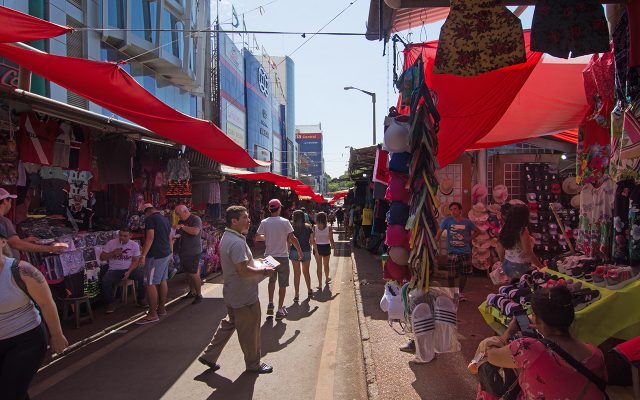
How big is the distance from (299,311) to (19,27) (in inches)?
229

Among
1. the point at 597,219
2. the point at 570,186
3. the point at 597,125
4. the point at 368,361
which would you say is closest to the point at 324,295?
the point at 368,361

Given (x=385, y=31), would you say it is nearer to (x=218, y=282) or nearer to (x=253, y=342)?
(x=253, y=342)

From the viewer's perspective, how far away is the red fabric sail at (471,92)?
454 centimetres

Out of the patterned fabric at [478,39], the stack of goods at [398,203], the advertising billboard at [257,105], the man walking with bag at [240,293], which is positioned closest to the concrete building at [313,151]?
the advertising billboard at [257,105]

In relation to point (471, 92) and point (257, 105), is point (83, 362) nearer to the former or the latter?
point (471, 92)

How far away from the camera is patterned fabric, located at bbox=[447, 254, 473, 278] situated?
7.22 m

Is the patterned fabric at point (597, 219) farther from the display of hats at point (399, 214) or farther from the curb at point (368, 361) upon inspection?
the curb at point (368, 361)

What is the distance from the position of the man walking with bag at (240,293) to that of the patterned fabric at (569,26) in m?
3.18

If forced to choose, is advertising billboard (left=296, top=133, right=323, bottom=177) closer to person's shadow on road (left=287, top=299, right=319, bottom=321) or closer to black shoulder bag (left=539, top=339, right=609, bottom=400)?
person's shadow on road (left=287, top=299, right=319, bottom=321)

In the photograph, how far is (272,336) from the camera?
6516 millimetres

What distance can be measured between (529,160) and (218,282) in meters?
7.76

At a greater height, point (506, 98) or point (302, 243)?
point (506, 98)

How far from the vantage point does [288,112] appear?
66.6m

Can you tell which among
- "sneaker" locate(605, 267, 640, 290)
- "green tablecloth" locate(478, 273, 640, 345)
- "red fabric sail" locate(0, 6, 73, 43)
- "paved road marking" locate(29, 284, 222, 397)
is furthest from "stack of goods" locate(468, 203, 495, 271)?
"red fabric sail" locate(0, 6, 73, 43)
